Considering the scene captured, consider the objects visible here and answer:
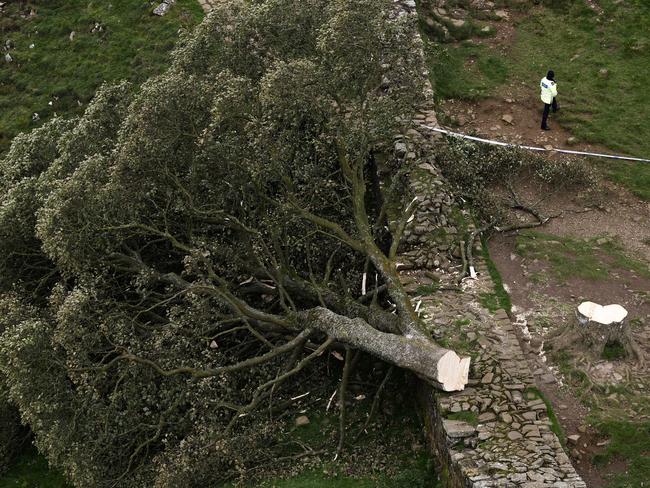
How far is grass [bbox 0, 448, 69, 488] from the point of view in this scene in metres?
19.2

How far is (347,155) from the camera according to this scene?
749 inches

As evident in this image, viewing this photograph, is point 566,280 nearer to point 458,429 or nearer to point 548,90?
point 458,429

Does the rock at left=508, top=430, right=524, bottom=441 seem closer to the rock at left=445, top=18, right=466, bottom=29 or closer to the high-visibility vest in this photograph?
the high-visibility vest

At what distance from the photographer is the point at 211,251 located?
17.8m

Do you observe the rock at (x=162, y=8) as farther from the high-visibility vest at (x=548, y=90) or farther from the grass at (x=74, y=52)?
the high-visibility vest at (x=548, y=90)

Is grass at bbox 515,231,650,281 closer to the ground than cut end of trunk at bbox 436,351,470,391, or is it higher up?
closer to the ground

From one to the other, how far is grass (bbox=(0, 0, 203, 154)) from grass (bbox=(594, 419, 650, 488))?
66.6 ft

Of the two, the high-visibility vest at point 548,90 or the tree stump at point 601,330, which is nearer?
the tree stump at point 601,330

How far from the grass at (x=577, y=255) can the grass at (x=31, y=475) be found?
40.3 ft

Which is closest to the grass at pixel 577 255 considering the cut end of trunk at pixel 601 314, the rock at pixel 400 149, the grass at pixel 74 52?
the cut end of trunk at pixel 601 314

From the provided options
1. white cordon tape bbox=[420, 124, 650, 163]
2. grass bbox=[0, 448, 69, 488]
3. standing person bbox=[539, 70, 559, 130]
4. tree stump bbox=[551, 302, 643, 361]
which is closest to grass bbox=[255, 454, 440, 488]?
tree stump bbox=[551, 302, 643, 361]

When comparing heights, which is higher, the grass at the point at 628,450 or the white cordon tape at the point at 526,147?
the white cordon tape at the point at 526,147

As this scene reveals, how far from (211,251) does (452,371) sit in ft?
20.0

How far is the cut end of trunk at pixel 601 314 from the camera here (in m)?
15.6
